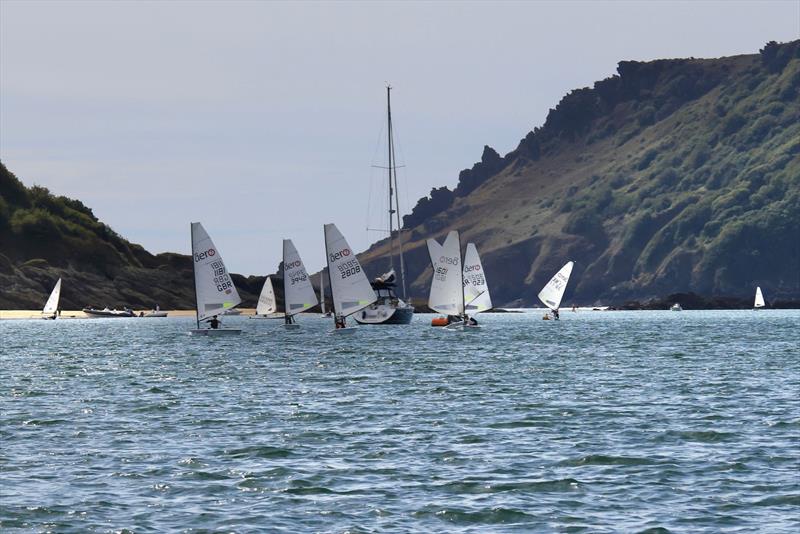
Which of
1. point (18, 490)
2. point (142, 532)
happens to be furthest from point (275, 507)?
point (18, 490)

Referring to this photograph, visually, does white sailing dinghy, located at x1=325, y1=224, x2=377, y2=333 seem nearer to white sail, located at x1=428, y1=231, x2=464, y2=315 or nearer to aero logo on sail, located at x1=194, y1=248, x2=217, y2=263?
white sail, located at x1=428, y1=231, x2=464, y2=315

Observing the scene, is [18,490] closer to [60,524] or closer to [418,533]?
[60,524]

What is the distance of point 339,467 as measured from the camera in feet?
97.7

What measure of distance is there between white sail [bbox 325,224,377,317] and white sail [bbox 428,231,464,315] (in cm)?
1002

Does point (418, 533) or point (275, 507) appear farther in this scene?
point (275, 507)

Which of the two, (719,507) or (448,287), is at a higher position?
Result: (448,287)

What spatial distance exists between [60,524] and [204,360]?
53307mm

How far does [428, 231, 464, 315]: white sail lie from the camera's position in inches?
4685

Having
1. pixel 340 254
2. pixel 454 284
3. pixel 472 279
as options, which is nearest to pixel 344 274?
pixel 340 254

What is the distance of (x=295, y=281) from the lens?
125 m

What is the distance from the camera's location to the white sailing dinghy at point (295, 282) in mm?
124625

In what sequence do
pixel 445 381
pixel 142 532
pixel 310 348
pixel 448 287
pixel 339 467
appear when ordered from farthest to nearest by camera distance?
1. pixel 448 287
2. pixel 310 348
3. pixel 445 381
4. pixel 339 467
5. pixel 142 532

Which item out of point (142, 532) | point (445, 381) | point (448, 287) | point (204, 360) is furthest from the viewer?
point (448, 287)

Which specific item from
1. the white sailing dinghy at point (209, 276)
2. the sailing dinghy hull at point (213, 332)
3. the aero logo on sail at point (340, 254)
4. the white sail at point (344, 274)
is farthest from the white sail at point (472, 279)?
the white sailing dinghy at point (209, 276)
